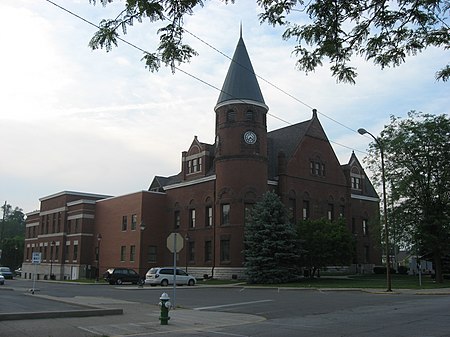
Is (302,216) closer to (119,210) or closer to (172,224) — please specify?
(172,224)

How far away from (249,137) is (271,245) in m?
11.8

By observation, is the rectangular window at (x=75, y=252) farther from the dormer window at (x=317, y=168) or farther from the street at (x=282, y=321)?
the street at (x=282, y=321)

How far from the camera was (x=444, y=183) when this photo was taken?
40.9m

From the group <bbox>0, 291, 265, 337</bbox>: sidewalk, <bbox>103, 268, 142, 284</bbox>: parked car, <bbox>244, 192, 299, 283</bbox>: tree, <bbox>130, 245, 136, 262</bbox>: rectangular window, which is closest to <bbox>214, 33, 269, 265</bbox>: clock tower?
<bbox>244, 192, 299, 283</bbox>: tree

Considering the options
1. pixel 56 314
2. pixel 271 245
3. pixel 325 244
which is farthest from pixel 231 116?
pixel 56 314

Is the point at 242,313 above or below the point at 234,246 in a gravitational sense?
below

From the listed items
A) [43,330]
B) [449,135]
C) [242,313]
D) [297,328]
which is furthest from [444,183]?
[43,330]

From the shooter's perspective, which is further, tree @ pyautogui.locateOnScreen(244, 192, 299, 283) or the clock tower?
the clock tower

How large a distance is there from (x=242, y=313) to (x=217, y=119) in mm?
33018

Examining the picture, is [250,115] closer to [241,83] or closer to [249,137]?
[249,137]

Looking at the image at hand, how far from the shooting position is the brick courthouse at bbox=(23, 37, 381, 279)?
4844cm

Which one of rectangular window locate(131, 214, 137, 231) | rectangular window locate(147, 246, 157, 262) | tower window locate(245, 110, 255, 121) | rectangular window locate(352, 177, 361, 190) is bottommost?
rectangular window locate(147, 246, 157, 262)

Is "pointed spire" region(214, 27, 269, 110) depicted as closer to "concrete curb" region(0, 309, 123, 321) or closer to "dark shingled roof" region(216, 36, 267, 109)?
"dark shingled roof" region(216, 36, 267, 109)

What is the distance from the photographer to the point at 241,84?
1950 inches
